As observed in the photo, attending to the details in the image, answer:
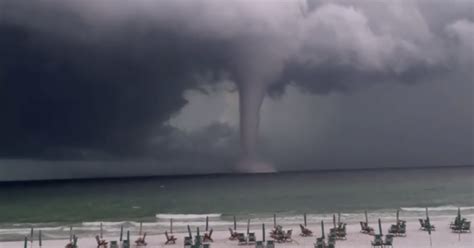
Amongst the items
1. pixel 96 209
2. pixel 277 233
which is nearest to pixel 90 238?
pixel 277 233

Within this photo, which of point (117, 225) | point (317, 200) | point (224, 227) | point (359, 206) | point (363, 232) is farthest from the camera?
point (317, 200)

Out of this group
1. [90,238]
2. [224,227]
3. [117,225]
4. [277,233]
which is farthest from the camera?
[117,225]

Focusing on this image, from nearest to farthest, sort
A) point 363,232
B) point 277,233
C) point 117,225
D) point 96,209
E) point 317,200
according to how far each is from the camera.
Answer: point 277,233, point 363,232, point 117,225, point 96,209, point 317,200

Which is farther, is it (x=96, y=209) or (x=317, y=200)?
(x=317, y=200)

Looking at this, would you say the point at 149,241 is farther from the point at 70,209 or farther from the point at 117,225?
the point at 70,209

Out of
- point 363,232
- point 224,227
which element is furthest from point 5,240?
point 363,232

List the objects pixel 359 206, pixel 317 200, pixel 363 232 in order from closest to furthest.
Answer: pixel 363 232, pixel 359 206, pixel 317 200

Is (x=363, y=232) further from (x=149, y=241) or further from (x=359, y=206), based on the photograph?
(x=359, y=206)

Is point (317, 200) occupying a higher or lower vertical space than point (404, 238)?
higher

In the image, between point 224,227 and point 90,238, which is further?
point 224,227
